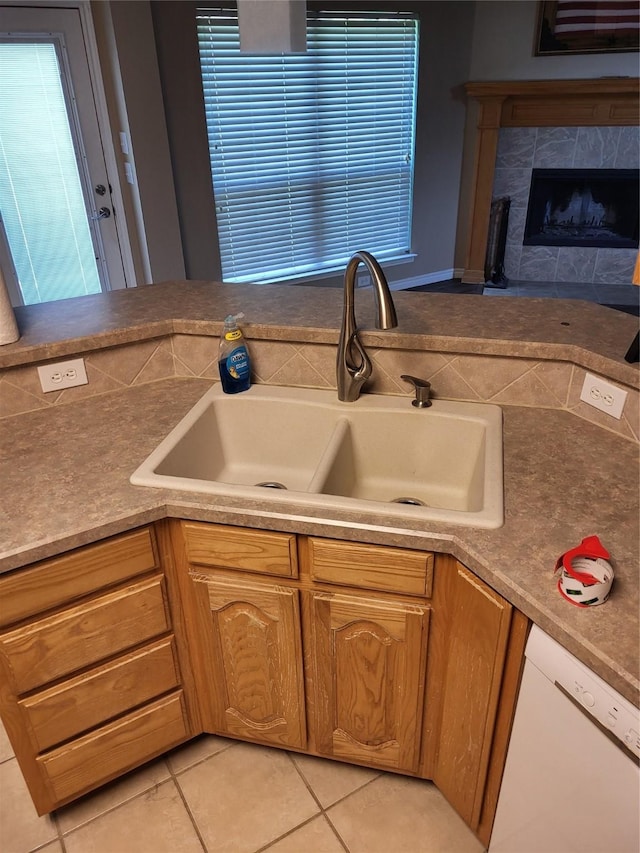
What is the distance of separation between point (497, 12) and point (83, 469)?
5.03 m

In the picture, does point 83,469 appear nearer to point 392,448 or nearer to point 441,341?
point 392,448

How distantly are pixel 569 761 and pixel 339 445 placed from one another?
788 millimetres

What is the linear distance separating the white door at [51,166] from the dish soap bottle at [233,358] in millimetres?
2510

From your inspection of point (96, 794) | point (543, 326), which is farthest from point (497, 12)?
point (96, 794)

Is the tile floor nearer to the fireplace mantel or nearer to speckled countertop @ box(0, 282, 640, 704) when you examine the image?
speckled countertop @ box(0, 282, 640, 704)

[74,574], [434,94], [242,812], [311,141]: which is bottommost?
[242,812]

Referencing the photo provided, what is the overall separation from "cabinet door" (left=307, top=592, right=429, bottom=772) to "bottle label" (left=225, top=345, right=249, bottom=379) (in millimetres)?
639

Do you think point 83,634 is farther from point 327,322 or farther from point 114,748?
point 327,322

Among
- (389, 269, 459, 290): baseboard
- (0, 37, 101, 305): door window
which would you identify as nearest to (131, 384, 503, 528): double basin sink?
(0, 37, 101, 305): door window

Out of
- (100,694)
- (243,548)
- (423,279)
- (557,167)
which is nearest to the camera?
(243,548)

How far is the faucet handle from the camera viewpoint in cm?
156

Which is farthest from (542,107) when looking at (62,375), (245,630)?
(245,630)

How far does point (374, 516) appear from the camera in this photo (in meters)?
1.21

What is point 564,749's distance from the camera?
1061 mm
